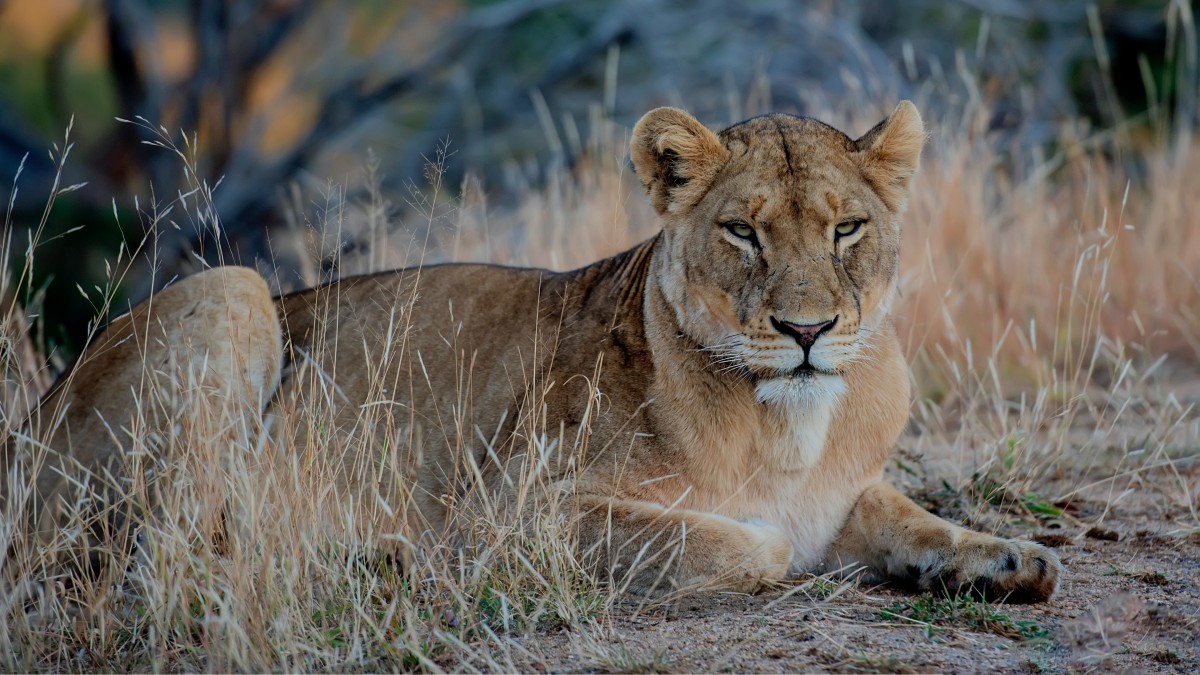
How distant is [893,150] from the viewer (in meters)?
3.62

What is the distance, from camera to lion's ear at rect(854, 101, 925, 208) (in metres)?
3.58

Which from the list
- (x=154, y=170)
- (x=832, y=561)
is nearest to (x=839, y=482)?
(x=832, y=561)

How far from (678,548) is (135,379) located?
1763 mm

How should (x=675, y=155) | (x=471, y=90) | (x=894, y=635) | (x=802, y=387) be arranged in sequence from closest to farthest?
1. (x=894, y=635)
2. (x=802, y=387)
3. (x=675, y=155)
4. (x=471, y=90)

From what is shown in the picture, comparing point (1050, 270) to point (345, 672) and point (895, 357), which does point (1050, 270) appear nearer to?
point (895, 357)

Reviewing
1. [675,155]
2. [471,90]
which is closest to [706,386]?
[675,155]

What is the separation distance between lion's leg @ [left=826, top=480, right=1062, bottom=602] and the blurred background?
3914mm

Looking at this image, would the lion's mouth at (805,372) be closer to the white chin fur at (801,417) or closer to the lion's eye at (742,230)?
the white chin fur at (801,417)

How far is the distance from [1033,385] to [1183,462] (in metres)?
1.33

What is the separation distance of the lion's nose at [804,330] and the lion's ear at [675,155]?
56 cm

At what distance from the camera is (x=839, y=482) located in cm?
366

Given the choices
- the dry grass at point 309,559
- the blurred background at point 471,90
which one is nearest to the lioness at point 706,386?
the dry grass at point 309,559

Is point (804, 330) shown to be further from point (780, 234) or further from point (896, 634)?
point (896, 634)

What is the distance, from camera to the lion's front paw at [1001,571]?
328 cm
